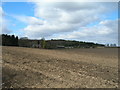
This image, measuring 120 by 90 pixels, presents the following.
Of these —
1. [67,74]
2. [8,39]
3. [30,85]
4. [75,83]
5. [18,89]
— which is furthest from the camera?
[8,39]

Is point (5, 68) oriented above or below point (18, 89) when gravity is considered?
above

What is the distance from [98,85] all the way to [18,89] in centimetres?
382

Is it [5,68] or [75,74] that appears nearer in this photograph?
[5,68]

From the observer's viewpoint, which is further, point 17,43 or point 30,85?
point 17,43

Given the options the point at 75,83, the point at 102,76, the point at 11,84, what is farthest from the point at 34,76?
the point at 102,76

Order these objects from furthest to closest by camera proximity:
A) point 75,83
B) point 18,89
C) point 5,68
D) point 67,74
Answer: point 67,74 → point 5,68 → point 75,83 → point 18,89

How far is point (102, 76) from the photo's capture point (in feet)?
33.2

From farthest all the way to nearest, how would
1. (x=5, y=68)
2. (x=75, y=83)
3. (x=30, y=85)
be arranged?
(x=5, y=68)
(x=75, y=83)
(x=30, y=85)

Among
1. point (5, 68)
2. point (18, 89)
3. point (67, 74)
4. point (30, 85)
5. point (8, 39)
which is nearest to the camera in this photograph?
point (18, 89)

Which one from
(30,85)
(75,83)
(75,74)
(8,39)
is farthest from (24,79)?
(8,39)

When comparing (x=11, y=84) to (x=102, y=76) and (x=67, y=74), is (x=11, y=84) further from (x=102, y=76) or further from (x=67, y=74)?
(x=102, y=76)

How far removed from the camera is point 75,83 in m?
8.34

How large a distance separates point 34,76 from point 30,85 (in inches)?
40.4

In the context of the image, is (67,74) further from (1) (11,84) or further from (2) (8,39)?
(2) (8,39)
